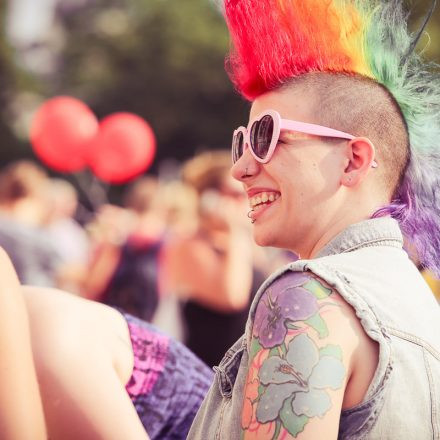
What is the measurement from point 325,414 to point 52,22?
36638 millimetres

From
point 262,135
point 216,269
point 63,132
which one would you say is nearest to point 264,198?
point 262,135

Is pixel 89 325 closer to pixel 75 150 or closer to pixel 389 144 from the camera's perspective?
pixel 389 144

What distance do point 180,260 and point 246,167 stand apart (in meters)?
3.59

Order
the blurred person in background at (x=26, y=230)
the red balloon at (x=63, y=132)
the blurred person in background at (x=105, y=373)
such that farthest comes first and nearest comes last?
1. the red balloon at (x=63, y=132)
2. the blurred person in background at (x=26, y=230)
3. the blurred person in background at (x=105, y=373)

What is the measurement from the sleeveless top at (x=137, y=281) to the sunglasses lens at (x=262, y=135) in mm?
3944

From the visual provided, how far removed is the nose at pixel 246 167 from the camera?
2.15m

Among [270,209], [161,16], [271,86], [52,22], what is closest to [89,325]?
[270,209]

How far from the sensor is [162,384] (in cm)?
261

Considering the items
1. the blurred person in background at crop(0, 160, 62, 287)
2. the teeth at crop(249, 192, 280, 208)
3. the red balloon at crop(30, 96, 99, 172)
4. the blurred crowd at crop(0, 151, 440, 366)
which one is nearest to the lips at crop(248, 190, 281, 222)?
the teeth at crop(249, 192, 280, 208)

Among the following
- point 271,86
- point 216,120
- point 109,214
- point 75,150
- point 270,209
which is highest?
point 271,86

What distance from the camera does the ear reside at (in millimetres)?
2021

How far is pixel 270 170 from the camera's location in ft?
6.88

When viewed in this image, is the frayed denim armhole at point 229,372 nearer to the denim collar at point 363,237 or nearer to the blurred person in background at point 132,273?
the denim collar at point 363,237

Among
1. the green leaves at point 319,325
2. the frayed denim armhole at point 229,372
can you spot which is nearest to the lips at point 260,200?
the frayed denim armhole at point 229,372
